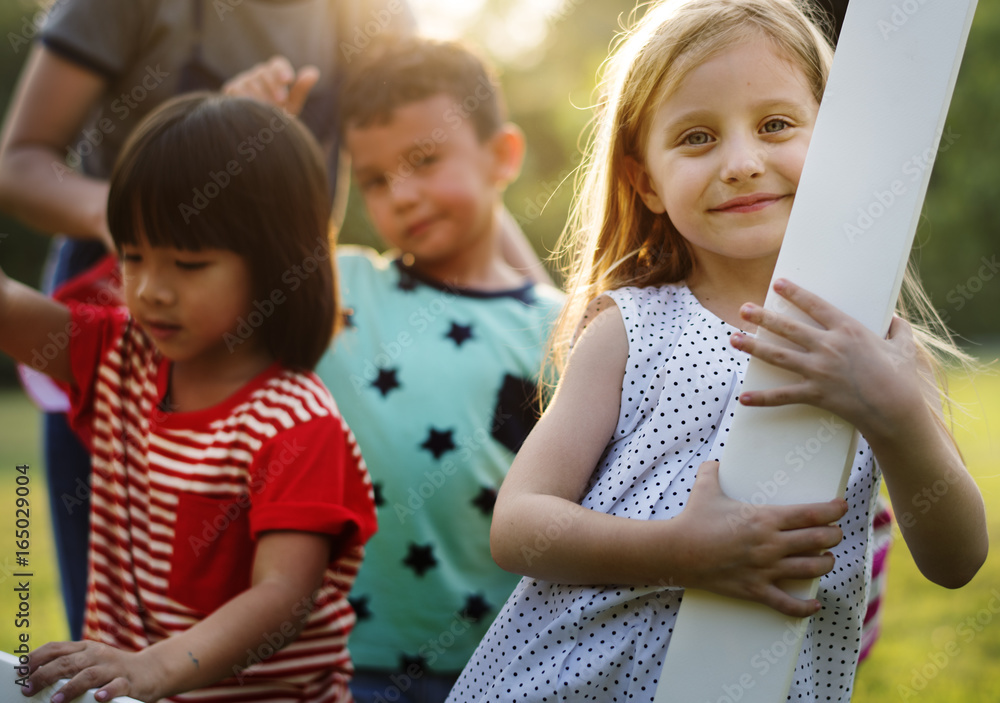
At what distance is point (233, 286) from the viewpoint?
5.73ft

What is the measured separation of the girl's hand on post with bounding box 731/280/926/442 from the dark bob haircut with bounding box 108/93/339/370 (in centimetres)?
103

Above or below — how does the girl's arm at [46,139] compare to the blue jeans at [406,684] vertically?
above

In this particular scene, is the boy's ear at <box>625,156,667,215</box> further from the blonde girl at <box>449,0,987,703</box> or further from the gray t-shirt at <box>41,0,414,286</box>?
the gray t-shirt at <box>41,0,414,286</box>

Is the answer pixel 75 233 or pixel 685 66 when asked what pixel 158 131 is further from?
pixel 685 66

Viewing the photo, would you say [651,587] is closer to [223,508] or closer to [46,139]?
[223,508]

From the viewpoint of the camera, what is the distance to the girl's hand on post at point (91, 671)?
1289 millimetres

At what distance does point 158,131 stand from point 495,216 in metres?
1.13

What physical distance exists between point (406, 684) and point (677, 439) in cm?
124

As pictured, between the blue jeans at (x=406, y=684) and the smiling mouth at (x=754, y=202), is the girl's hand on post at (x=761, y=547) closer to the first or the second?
the smiling mouth at (x=754, y=202)

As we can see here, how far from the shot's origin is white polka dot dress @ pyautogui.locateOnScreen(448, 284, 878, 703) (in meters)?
1.30

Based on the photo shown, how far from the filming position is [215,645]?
1483 millimetres

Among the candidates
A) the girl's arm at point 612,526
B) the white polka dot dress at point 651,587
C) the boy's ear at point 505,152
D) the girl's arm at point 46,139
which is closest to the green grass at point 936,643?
the white polka dot dress at point 651,587

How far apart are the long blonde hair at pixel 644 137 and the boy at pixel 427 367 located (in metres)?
0.57

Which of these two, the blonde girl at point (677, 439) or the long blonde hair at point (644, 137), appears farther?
the long blonde hair at point (644, 137)
